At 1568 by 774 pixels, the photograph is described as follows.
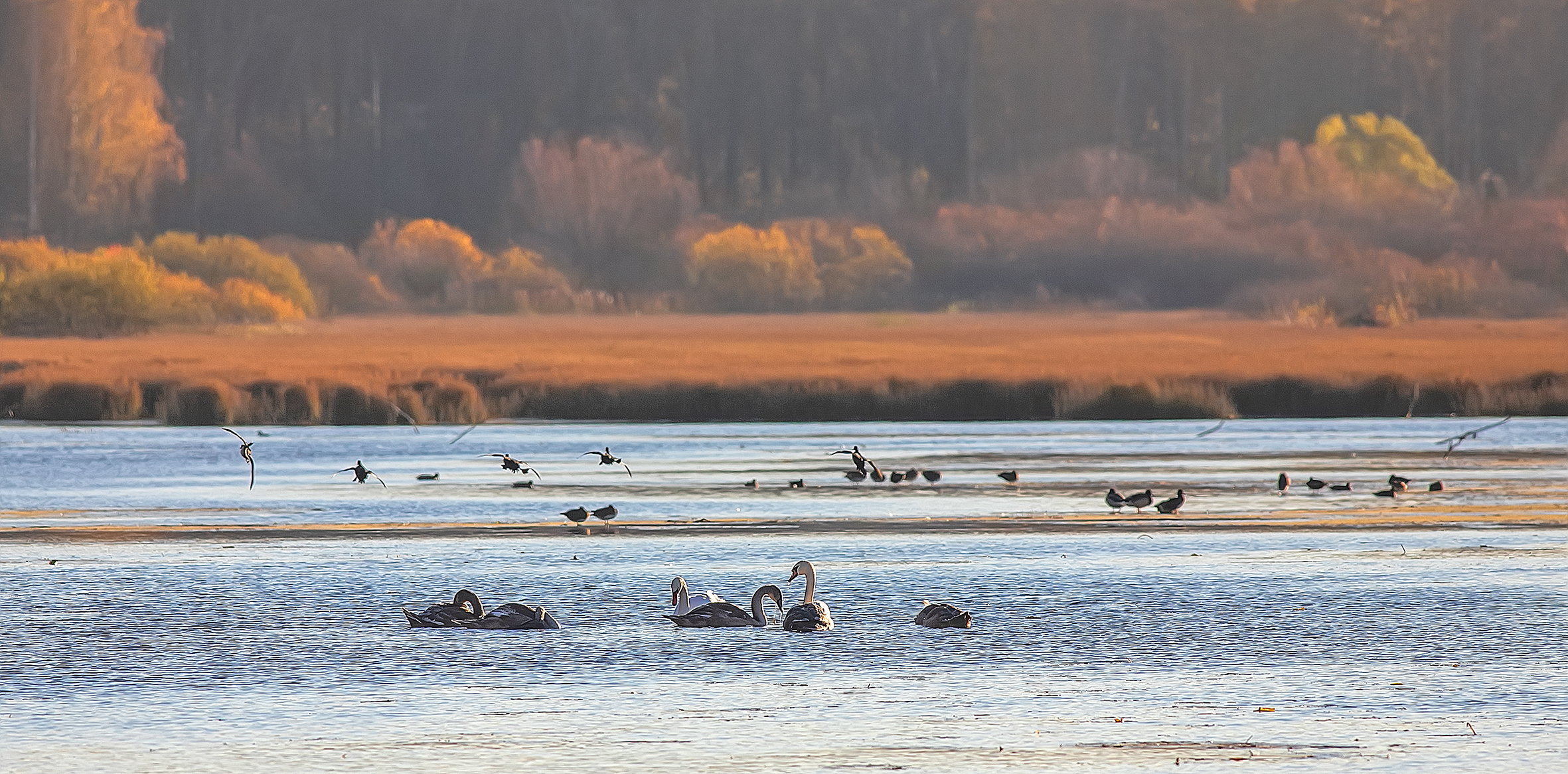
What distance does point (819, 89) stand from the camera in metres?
131

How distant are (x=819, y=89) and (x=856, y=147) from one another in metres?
4.44

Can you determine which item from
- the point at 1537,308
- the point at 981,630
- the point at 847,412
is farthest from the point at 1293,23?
the point at 981,630

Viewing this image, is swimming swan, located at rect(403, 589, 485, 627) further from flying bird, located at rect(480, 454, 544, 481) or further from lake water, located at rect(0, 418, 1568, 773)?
flying bird, located at rect(480, 454, 544, 481)

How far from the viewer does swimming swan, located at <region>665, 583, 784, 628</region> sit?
18.8 metres

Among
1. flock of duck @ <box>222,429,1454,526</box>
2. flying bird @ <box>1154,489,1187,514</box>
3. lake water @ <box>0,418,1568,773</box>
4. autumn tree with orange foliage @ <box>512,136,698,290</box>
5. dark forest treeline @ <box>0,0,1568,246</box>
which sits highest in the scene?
dark forest treeline @ <box>0,0,1568,246</box>

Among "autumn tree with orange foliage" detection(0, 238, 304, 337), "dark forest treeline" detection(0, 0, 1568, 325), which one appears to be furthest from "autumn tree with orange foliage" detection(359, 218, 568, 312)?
"autumn tree with orange foliage" detection(0, 238, 304, 337)

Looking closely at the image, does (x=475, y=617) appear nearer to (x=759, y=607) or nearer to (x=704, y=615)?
(x=704, y=615)

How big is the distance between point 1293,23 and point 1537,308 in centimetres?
2899

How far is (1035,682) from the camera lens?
634 inches

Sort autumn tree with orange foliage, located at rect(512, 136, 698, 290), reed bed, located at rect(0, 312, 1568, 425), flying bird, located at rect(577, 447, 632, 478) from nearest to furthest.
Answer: flying bird, located at rect(577, 447, 632, 478), reed bed, located at rect(0, 312, 1568, 425), autumn tree with orange foliage, located at rect(512, 136, 698, 290)

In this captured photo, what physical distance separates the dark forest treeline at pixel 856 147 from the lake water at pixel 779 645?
3018 inches

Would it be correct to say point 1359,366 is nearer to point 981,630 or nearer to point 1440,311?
point 1440,311

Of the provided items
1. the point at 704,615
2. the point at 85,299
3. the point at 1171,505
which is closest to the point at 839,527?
the point at 1171,505

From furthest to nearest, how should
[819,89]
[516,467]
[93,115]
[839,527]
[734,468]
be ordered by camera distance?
[819,89] < [93,115] < [734,468] < [516,467] < [839,527]
